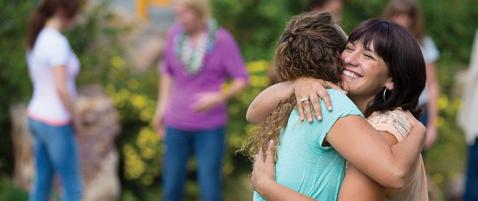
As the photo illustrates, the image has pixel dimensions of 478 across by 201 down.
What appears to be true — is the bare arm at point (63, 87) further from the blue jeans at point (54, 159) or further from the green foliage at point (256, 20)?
the green foliage at point (256, 20)

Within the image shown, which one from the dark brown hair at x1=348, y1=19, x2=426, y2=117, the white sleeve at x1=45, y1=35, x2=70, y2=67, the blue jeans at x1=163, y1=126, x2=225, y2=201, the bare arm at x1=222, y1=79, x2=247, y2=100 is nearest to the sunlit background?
the blue jeans at x1=163, y1=126, x2=225, y2=201

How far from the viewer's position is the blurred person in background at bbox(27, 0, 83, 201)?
4891 millimetres

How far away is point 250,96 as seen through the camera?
6586 millimetres

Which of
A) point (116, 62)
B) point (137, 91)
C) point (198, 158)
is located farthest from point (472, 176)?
point (116, 62)

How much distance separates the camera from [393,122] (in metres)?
2.64

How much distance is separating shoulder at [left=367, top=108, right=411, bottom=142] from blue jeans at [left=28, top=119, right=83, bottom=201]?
2.78m

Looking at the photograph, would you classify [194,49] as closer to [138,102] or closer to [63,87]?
[63,87]

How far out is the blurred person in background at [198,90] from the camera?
543 cm

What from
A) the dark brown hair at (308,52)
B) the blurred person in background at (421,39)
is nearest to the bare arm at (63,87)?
the blurred person in background at (421,39)

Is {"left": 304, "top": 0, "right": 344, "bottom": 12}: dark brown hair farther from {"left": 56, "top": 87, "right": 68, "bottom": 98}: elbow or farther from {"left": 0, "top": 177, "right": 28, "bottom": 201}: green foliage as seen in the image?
{"left": 0, "top": 177, "right": 28, "bottom": 201}: green foliage

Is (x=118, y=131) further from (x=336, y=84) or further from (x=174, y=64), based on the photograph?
(x=336, y=84)

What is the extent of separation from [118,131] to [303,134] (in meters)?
4.07

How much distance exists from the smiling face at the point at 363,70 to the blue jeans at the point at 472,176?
9.93ft

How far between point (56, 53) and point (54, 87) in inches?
8.9
